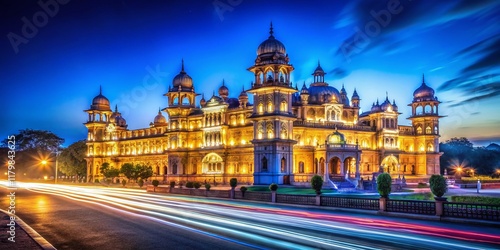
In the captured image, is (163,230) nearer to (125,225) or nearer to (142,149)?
(125,225)

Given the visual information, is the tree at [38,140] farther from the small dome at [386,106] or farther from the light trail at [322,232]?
the light trail at [322,232]

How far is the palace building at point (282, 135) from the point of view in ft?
199

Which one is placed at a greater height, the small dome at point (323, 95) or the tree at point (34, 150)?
the small dome at point (323, 95)

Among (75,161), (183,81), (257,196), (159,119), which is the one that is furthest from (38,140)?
(257,196)

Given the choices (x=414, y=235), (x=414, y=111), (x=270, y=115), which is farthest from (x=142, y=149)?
(x=414, y=235)

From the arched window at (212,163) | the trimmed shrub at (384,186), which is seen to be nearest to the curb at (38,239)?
the trimmed shrub at (384,186)

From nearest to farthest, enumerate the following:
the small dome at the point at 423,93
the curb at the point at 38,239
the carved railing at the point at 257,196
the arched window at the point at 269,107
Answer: the curb at the point at 38,239, the carved railing at the point at 257,196, the arched window at the point at 269,107, the small dome at the point at 423,93

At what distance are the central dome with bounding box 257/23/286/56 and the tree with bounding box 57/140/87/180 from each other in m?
61.6

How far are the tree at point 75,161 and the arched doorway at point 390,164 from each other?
66.7 m

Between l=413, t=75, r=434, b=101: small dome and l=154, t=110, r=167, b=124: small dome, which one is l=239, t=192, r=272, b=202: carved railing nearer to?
l=413, t=75, r=434, b=101: small dome

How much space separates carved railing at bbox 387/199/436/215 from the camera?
77.7ft

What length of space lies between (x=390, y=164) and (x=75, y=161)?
235 feet

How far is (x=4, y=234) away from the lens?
17.7 metres

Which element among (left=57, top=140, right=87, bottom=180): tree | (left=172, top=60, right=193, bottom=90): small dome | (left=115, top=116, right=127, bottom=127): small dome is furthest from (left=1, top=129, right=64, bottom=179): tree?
(left=172, top=60, right=193, bottom=90): small dome
